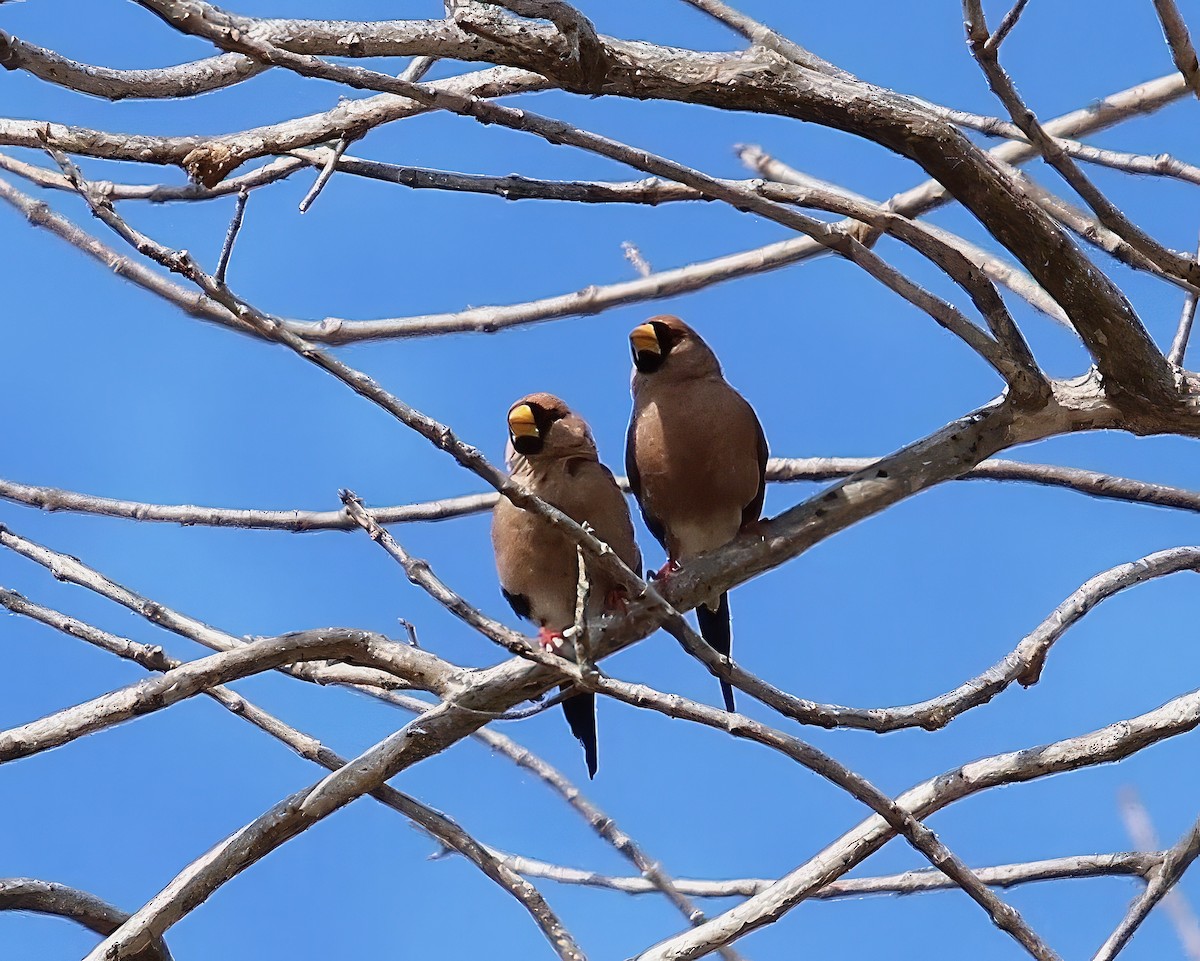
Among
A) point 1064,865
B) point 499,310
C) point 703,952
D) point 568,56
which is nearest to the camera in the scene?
point 568,56

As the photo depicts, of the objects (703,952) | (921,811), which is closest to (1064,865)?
(921,811)

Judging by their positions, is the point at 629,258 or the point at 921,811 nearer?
the point at 921,811

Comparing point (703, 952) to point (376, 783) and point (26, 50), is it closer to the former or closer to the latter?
point (376, 783)

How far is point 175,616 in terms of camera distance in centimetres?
382

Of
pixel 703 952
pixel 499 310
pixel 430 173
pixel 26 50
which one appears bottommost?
pixel 703 952

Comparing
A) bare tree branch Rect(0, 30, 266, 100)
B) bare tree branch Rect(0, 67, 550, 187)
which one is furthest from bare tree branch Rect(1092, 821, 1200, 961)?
bare tree branch Rect(0, 30, 266, 100)

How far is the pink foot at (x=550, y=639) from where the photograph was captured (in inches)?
152

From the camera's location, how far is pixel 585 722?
14.5ft

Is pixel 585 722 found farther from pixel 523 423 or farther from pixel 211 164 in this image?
pixel 211 164

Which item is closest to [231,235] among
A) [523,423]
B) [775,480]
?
[523,423]

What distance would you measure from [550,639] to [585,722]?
1.62 ft

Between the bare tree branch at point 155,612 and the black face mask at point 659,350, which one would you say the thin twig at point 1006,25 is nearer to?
the black face mask at point 659,350

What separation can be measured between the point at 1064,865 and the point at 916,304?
164 cm

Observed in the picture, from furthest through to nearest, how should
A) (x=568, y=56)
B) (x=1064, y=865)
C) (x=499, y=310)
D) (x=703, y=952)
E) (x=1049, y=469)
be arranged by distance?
(x=499, y=310) < (x=1049, y=469) < (x=1064, y=865) < (x=703, y=952) < (x=568, y=56)
